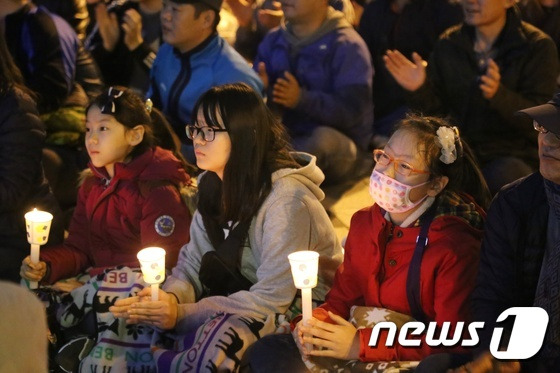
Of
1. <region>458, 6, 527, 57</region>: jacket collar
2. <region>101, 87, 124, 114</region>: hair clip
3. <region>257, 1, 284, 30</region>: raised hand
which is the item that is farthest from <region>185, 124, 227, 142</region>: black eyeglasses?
<region>257, 1, 284, 30</region>: raised hand

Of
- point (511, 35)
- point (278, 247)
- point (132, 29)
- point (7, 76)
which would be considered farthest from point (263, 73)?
point (278, 247)

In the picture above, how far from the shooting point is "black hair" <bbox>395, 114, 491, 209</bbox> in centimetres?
412

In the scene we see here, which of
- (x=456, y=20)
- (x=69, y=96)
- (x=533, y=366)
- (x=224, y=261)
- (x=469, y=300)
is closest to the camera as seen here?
(x=533, y=366)

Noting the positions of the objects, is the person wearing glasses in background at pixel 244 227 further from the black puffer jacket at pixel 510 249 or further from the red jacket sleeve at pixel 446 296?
the black puffer jacket at pixel 510 249

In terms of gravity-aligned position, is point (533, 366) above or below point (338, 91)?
above

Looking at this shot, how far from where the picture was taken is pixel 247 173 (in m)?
4.59

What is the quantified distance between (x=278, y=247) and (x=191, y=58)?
242 centimetres

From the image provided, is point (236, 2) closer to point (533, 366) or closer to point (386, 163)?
point (386, 163)

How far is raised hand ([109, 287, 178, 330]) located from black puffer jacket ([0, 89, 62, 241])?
3.96 ft

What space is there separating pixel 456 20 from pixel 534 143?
1526 millimetres

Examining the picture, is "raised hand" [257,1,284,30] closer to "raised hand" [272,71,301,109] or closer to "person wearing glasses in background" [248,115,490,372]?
"raised hand" [272,71,301,109]

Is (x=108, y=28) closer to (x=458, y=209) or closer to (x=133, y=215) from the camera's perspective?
(x=133, y=215)

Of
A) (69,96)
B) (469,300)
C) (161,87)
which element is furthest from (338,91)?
(469,300)

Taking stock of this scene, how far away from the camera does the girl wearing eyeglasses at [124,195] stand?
505 centimetres
